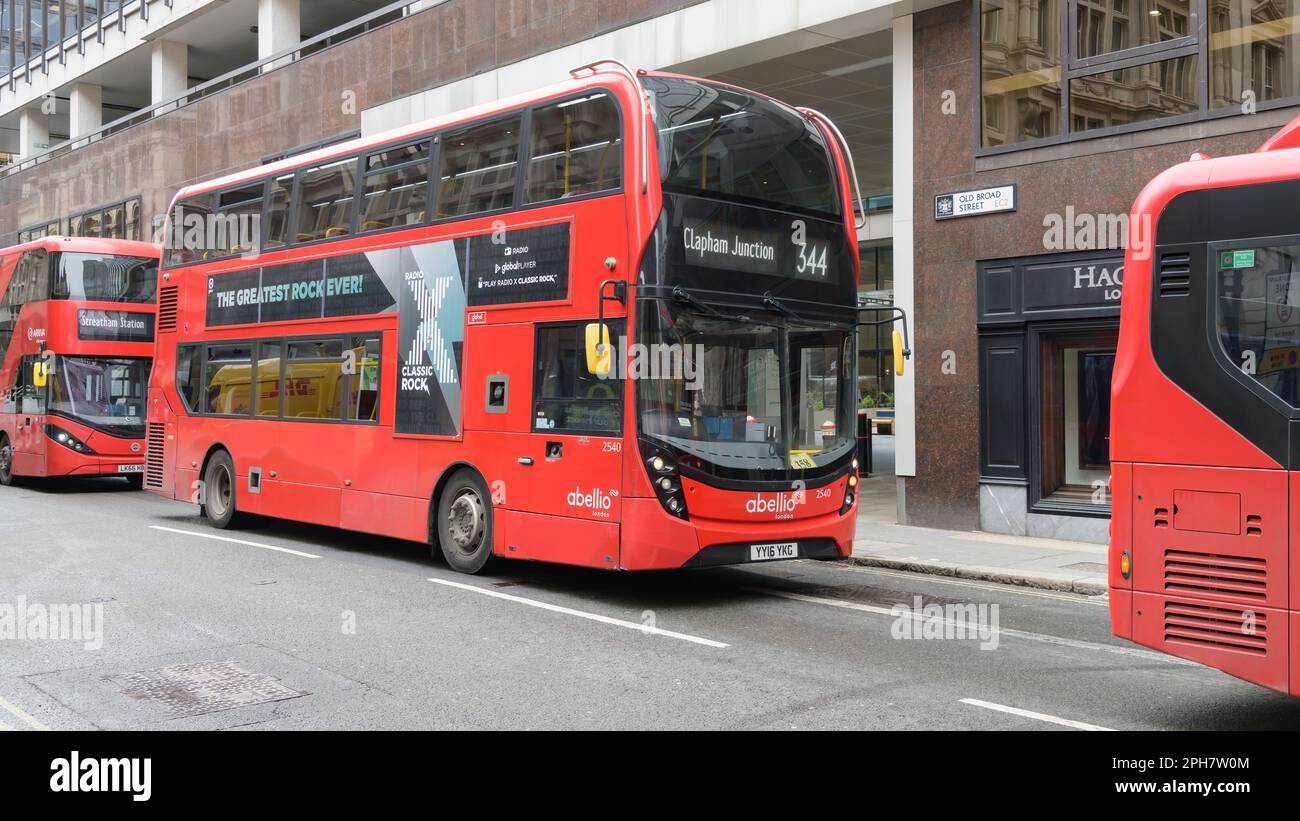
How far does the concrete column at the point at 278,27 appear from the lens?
29344mm

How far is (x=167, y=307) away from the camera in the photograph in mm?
16344

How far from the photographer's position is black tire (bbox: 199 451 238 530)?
14945 millimetres

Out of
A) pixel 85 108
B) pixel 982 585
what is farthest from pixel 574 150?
pixel 85 108

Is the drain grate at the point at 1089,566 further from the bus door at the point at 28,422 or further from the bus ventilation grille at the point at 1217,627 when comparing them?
the bus door at the point at 28,422

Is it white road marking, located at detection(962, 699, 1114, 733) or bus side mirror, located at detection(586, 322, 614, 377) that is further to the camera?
bus side mirror, located at detection(586, 322, 614, 377)

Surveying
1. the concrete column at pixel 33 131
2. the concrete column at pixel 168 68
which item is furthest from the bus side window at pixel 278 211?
the concrete column at pixel 33 131

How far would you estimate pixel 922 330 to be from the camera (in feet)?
50.2

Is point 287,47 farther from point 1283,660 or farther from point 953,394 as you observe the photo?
point 1283,660

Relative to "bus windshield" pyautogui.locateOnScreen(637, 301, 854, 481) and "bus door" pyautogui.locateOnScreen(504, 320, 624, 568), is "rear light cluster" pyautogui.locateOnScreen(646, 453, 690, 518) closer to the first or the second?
"bus windshield" pyautogui.locateOnScreen(637, 301, 854, 481)

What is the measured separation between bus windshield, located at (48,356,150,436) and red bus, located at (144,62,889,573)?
9.57 meters

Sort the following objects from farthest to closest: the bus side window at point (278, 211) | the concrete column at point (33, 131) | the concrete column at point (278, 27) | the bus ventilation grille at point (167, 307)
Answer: the concrete column at point (33, 131) → the concrete column at point (278, 27) → the bus ventilation grille at point (167, 307) → the bus side window at point (278, 211)

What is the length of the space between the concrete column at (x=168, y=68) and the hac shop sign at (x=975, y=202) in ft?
87.8

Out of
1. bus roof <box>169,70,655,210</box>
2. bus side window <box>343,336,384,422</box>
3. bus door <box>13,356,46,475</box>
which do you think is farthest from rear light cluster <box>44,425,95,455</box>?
bus side window <box>343,336,384,422</box>

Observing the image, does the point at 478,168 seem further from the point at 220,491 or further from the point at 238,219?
the point at 220,491
